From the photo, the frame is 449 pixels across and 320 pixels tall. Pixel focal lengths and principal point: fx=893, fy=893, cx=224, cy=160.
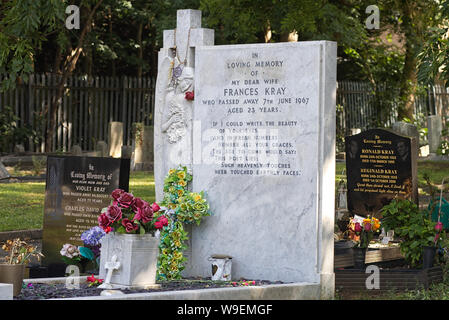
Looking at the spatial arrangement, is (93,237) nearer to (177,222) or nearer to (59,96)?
(177,222)

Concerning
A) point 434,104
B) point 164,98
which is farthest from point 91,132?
point 164,98

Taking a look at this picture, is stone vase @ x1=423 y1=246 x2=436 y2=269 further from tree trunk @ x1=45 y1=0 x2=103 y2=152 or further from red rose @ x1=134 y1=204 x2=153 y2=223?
tree trunk @ x1=45 y1=0 x2=103 y2=152

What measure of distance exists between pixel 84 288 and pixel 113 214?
76cm

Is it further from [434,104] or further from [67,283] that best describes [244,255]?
[434,104]

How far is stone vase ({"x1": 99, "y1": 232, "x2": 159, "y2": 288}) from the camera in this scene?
8.08 m

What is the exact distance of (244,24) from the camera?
1831 cm

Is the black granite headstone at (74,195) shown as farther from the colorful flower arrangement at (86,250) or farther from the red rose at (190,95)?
the red rose at (190,95)

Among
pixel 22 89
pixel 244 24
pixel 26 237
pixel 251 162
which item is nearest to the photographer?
pixel 251 162

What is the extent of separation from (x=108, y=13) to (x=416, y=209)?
62.2ft

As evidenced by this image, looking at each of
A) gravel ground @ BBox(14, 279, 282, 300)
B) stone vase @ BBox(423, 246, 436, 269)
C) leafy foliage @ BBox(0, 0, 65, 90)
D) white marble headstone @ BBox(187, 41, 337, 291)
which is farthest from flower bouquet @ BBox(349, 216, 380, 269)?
leafy foliage @ BBox(0, 0, 65, 90)

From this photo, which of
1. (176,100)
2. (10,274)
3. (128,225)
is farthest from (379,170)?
(10,274)

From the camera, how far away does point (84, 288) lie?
8.25 metres

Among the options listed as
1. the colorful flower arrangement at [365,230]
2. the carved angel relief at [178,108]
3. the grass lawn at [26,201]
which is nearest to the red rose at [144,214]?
the carved angel relief at [178,108]

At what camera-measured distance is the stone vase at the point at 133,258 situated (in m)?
8.08
